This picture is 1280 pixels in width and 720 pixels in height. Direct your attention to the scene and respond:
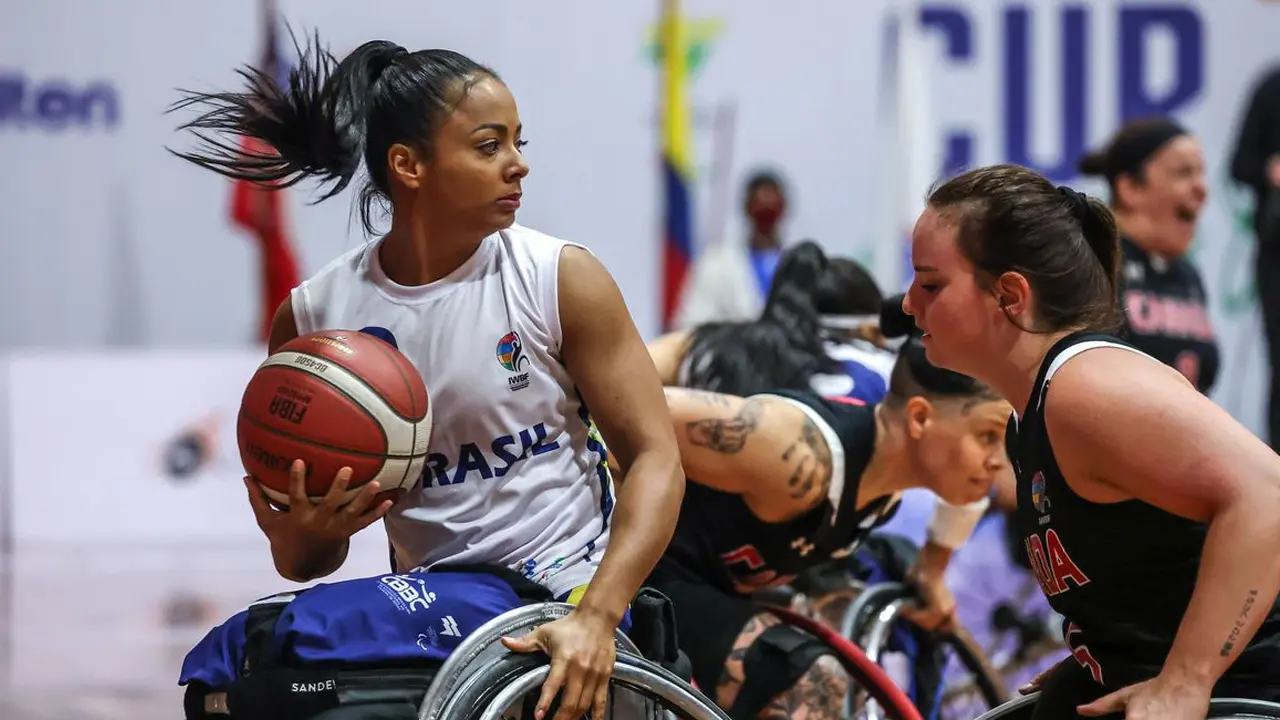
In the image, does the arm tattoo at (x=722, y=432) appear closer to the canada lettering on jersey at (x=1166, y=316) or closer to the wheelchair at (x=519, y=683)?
the wheelchair at (x=519, y=683)

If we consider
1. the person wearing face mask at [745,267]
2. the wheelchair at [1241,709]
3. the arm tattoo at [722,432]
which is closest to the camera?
the wheelchair at [1241,709]

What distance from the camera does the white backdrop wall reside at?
995 centimetres

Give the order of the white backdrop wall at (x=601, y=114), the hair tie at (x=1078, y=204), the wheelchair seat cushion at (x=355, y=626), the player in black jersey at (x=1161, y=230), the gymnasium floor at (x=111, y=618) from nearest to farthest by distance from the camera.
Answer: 1. the wheelchair seat cushion at (x=355, y=626)
2. the hair tie at (x=1078, y=204)
3. the player in black jersey at (x=1161, y=230)
4. the gymnasium floor at (x=111, y=618)
5. the white backdrop wall at (x=601, y=114)

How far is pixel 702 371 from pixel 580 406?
1318 millimetres

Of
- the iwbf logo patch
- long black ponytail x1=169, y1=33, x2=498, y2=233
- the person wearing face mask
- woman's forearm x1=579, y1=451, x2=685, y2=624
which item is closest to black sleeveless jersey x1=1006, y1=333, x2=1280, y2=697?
woman's forearm x1=579, y1=451, x2=685, y2=624

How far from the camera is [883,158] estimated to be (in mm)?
7848

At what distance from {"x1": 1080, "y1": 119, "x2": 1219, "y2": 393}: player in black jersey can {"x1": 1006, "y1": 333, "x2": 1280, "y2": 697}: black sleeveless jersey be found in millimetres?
2724

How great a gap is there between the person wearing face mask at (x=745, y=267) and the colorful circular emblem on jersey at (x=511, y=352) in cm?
631

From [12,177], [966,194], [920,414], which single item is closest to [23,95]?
[12,177]

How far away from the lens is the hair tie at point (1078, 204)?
241 centimetres

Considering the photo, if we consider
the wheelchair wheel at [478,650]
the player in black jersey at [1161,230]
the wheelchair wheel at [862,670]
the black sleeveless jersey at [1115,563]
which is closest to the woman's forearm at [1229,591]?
the black sleeveless jersey at [1115,563]

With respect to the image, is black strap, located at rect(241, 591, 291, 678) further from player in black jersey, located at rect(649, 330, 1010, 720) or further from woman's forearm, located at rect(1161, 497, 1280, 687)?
woman's forearm, located at rect(1161, 497, 1280, 687)

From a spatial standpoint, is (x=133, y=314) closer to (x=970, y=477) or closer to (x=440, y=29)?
(x=440, y=29)

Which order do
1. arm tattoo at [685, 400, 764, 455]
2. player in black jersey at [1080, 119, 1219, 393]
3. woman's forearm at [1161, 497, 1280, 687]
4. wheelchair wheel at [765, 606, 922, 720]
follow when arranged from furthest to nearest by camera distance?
player in black jersey at [1080, 119, 1219, 393] → wheelchair wheel at [765, 606, 922, 720] → arm tattoo at [685, 400, 764, 455] → woman's forearm at [1161, 497, 1280, 687]
